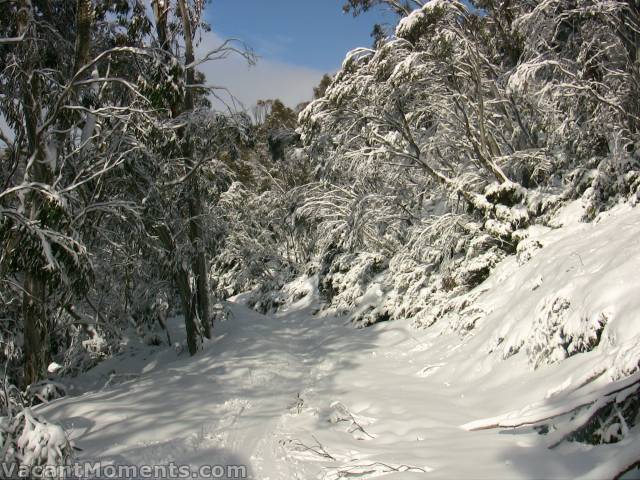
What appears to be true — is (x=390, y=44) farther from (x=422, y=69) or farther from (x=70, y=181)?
(x=70, y=181)

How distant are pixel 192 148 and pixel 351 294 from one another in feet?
20.8

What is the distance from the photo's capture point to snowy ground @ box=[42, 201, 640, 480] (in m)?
3.37

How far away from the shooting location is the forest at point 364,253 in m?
3.85

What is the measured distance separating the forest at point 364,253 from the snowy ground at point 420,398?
0.03 metres

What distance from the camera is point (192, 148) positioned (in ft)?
31.3

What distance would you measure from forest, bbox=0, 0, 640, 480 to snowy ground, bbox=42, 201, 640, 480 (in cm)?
3

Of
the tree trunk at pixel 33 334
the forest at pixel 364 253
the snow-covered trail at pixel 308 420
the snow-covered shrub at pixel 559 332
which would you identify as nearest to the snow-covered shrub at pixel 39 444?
the forest at pixel 364 253

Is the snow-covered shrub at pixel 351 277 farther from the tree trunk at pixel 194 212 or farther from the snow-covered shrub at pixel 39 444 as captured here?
the snow-covered shrub at pixel 39 444

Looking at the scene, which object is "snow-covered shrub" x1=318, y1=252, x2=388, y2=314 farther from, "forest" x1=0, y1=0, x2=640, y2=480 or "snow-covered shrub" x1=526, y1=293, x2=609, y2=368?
"snow-covered shrub" x1=526, y1=293, x2=609, y2=368

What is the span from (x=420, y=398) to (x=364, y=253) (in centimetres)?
924

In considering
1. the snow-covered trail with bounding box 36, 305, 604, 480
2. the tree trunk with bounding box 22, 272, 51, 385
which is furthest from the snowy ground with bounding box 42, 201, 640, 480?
the tree trunk with bounding box 22, 272, 51, 385

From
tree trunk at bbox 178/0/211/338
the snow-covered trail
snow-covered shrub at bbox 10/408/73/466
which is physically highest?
tree trunk at bbox 178/0/211/338

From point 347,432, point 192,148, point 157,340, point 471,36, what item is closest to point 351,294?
point 157,340

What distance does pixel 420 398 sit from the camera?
5.31m
